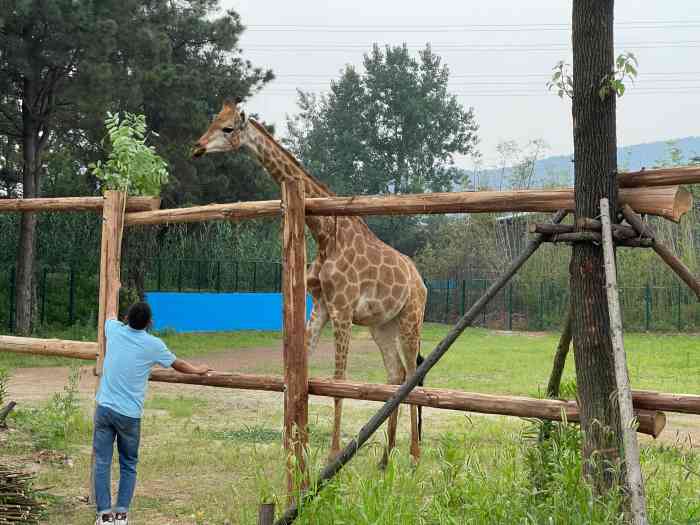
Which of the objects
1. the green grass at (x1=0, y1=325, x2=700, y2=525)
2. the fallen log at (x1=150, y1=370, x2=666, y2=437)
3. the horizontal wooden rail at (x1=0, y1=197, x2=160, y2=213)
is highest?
the horizontal wooden rail at (x1=0, y1=197, x2=160, y2=213)

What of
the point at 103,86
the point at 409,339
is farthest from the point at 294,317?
the point at 103,86

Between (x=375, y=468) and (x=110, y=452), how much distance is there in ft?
4.76

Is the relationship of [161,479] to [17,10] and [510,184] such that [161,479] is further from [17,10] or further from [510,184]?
[510,184]

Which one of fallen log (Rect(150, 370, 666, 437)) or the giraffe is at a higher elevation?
the giraffe

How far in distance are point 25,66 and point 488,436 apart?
38.7 ft

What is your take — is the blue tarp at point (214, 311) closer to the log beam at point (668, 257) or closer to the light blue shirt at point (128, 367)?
the light blue shirt at point (128, 367)

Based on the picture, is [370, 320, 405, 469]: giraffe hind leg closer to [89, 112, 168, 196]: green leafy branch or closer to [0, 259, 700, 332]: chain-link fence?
[89, 112, 168, 196]: green leafy branch

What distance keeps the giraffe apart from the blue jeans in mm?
2011

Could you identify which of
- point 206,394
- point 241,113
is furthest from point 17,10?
point 241,113

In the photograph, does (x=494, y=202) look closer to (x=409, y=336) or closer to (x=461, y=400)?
(x=461, y=400)

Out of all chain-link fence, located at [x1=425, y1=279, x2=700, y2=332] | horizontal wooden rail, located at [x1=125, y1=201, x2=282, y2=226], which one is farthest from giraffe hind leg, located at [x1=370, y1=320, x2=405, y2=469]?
chain-link fence, located at [x1=425, y1=279, x2=700, y2=332]

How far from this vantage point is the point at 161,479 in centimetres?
624

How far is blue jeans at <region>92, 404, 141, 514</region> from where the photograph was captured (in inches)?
187

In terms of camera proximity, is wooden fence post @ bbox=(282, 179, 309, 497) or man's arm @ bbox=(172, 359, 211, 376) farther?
man's arm @ bbox=(172, 359, 211, 376)
